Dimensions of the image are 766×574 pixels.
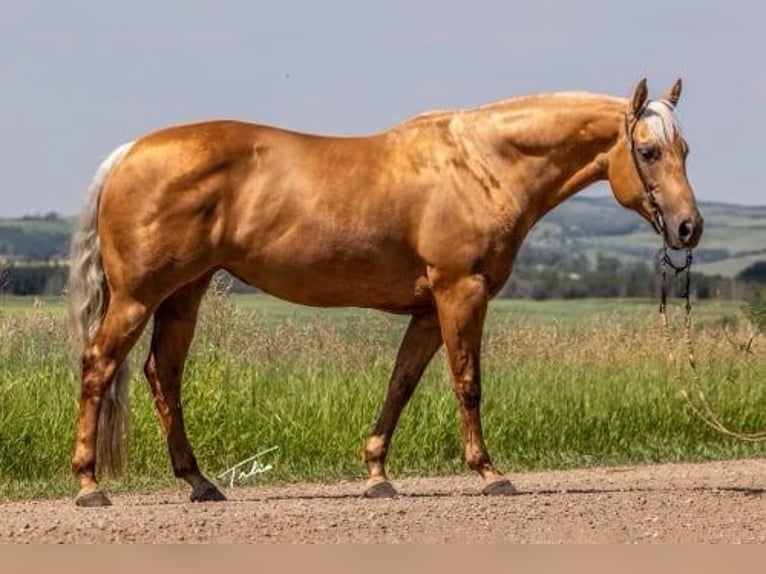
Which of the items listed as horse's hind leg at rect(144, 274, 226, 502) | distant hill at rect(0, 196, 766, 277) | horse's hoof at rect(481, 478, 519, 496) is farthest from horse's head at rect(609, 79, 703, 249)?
distant hill at rect(0, 196, 766, 277)

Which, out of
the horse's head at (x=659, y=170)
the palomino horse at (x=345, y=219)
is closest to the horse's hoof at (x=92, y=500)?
the palomino horse at (x=345, y=219)

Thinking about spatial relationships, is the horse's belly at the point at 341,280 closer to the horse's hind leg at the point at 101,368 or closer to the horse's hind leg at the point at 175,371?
the horse's hind leg at the point at 175,371

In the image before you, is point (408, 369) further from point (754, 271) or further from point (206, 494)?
point (754, 271)

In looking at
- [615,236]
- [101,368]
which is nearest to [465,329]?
[101,368]

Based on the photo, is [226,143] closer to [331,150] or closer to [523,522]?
[331,150]

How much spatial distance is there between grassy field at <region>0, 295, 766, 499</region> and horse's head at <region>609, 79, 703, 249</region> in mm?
3445

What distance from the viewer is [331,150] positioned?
1166cm

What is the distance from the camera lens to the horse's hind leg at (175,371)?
38.4 ft

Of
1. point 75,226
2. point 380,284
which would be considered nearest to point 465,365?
point 380,284

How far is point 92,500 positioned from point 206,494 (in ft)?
2.53

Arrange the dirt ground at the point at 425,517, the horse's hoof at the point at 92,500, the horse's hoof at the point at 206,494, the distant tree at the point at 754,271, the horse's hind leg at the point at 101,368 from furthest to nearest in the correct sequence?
the distant tree at the point at 754,271, the horse's hoof at the point at 206,494, the horse's hind leg at the point at 101,368, the horse's hoof at the point at 92,500, the dirt ground at the point at 425,517

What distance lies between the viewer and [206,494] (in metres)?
11.7

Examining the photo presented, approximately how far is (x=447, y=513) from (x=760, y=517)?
65.4 inches

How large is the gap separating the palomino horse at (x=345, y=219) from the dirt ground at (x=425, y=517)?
1.98ft
